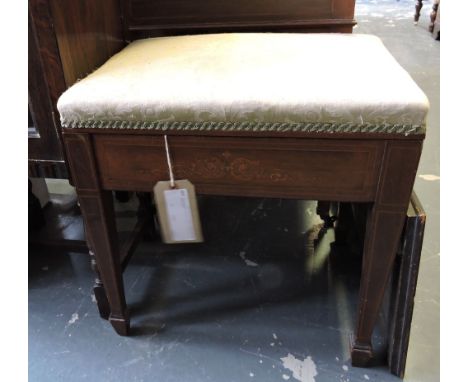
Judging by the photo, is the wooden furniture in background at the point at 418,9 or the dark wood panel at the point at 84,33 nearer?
the dark wood panel at the point at 84,33

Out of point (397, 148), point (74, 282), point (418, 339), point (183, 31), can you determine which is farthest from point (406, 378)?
point (183, 31)

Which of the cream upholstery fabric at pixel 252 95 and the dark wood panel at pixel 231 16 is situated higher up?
the dark wood panel at pixel 231 16

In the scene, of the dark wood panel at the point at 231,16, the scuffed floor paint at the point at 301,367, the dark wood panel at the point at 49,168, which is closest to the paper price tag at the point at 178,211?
the dark wood panel at the point at 49,168

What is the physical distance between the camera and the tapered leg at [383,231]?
58 centimetres

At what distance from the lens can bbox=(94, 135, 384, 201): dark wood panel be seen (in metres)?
0.59

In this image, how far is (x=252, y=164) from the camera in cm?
62

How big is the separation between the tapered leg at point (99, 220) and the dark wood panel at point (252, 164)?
0.02 m

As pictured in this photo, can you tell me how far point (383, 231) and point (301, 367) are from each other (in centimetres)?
33

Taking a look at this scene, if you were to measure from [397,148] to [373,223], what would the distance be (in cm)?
13

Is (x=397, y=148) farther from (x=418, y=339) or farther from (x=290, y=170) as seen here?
(x=418, y=339)

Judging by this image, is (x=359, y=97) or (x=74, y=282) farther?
(x=74, y=282)

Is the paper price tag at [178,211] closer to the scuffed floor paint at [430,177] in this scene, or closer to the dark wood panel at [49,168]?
the dark wood panel at [49,168]

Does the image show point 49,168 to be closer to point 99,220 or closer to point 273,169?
point 99,220

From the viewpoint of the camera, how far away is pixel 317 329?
34.6 inches
